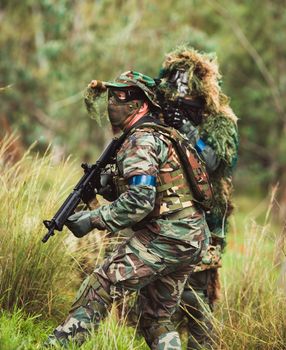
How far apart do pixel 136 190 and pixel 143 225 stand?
39 cm

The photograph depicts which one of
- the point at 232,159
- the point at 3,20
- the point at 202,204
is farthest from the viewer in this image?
the point at 3,20

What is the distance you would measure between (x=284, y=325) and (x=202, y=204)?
3.07 ft

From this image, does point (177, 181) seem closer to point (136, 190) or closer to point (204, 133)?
point (136, 190)

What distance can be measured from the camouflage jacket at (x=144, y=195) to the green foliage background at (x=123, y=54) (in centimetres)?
1041

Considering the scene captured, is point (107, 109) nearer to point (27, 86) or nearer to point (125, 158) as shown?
point (125, 158)

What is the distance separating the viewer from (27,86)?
60.3ft

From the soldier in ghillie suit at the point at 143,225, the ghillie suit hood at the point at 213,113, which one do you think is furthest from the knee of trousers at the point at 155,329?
the ghillie suit hood at the point at 213,113

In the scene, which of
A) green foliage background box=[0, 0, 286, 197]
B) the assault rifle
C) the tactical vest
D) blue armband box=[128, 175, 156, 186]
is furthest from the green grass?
green foliage background box=[0, 0, 286, 197]

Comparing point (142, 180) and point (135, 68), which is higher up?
point (142, 180)

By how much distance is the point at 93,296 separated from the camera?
4250 millimetres

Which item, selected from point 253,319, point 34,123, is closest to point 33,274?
point 253,319

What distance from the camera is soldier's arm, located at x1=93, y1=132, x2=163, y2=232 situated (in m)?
4.07

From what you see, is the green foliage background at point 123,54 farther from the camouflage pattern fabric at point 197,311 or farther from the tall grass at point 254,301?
the camouflage pattern fabric at point 197,311

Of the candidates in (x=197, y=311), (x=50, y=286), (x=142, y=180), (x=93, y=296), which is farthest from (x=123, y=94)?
(x=197, y=311)
